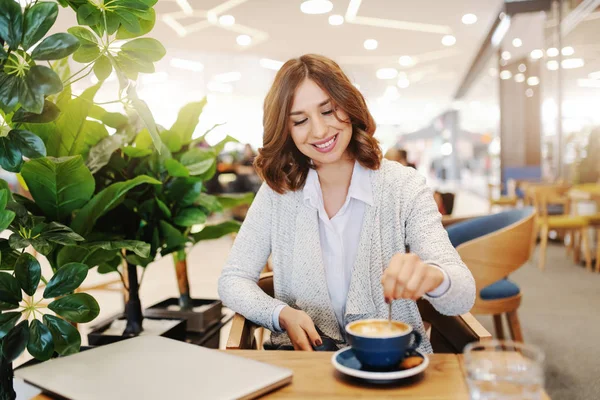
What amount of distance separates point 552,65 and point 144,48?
6.97 m

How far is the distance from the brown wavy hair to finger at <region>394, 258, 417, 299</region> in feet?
2.04

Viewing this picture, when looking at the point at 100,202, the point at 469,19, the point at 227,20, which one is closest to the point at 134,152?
the point at 100,202

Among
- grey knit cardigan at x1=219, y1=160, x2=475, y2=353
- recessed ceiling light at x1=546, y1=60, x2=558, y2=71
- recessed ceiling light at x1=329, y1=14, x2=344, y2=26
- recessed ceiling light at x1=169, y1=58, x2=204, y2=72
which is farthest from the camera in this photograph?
recessed ceiling light at x1=169, y1=58, x2=204, y2=72

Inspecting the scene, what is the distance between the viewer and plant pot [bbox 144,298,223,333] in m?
1.96

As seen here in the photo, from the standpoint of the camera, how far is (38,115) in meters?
1.03

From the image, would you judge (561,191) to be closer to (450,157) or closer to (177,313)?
(177,313)

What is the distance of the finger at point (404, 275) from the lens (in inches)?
35.0

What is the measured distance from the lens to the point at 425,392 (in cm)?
77

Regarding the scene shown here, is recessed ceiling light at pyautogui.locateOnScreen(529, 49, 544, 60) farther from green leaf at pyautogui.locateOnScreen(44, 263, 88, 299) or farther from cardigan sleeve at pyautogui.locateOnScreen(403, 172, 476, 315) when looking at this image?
green leaf at pyautogui.locateOnScreen(44, 263, 88, 299)

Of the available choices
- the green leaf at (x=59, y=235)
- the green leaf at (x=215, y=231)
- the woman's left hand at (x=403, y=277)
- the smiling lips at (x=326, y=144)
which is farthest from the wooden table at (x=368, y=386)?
the green leaf at (x=215, y=231)

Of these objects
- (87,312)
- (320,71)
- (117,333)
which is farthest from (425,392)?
(117,333)

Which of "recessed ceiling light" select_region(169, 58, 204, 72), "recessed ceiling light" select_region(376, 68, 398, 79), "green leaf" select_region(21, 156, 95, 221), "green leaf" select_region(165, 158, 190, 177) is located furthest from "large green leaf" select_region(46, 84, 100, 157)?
"recessed ceiling light" select_region(376, 68, 398, 79)

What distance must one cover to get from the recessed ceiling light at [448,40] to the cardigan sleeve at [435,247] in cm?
775

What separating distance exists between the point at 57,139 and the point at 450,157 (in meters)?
21.8
